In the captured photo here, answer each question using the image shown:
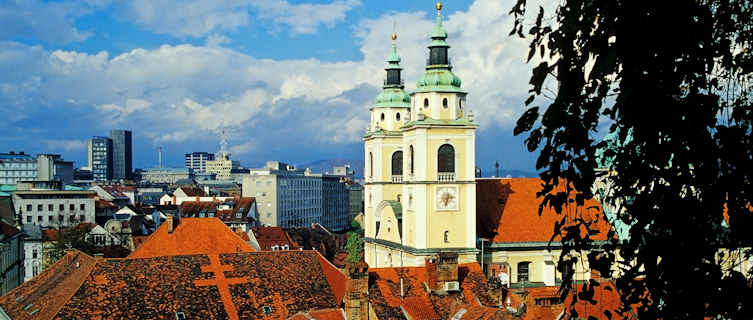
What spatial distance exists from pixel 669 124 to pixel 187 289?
3255 centimetres

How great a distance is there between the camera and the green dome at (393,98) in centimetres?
6025

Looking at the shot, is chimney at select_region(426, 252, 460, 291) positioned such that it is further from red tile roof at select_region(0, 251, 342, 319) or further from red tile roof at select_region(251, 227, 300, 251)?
red tile roof at select_region(251, 227, 300, 251)

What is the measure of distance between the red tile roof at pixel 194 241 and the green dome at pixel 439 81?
15732 mm

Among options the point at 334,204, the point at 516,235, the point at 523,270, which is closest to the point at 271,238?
the point at 523,270

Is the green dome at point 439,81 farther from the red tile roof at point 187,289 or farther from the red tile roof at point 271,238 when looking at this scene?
the red tile roof at point 271,238

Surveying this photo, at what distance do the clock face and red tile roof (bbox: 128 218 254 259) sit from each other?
1354 centimetres

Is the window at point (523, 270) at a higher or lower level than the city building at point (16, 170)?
lower

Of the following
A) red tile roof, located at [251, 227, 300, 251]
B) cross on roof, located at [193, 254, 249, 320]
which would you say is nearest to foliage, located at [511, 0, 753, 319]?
cross on roof, located at [193, 254, 249, 320]

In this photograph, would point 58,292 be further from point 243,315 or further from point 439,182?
point 439,182

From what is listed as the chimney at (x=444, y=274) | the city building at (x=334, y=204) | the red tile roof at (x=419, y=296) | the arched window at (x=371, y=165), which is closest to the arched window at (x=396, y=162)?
the arched window at (x=371, y=165)

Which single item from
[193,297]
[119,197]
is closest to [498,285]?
[193,297]

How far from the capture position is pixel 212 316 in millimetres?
35906

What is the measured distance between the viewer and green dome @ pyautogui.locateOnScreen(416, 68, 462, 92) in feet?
157

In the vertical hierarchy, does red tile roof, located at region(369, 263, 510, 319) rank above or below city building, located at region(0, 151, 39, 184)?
below
